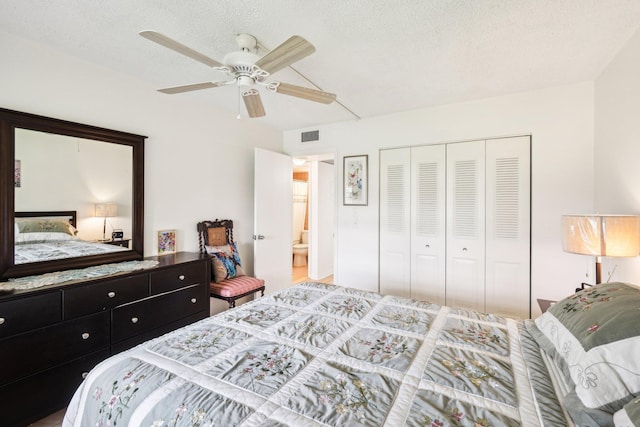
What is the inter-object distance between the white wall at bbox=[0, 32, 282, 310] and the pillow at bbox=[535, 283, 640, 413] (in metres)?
3.04

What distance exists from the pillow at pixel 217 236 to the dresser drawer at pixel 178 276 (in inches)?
19.8

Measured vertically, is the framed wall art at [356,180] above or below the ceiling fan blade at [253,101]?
below

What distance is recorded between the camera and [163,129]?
2.87 meters

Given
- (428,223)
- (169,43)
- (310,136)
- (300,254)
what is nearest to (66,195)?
(169,43)

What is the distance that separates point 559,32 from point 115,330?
11.9 ft

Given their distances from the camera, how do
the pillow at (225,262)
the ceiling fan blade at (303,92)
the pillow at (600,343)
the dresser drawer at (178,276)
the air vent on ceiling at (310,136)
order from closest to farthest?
1. the pillow at (600,343)
2. the ceiling fan blade at (303,92)
3. the dresser drawer at (178,276)
4. the pillow at (225,262)
5. the air vent on ceiling at (310,136)

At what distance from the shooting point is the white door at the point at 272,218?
144 inches

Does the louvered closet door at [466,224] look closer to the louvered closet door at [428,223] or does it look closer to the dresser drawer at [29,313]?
the louvered closet door at [428,223]

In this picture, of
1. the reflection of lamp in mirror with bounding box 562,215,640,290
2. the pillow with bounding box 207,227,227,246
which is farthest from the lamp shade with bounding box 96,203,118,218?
the reflection of lamp in mirror with bounding box 562,215,640,290

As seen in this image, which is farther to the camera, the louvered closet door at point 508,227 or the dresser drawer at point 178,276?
the louvered closet door at point 508,227

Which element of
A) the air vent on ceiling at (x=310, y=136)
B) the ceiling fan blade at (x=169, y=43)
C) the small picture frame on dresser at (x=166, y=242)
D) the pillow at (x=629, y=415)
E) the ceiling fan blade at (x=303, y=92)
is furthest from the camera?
the air vent on ceiling at (x=310, y=136)

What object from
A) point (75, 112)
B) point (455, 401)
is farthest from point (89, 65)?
point (455, 401)

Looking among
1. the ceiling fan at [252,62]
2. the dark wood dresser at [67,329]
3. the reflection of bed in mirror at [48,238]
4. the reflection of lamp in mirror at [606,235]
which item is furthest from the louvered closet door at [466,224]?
Result: the reflection of bed in mirror at [48,238]

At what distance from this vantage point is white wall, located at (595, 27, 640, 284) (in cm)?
189
